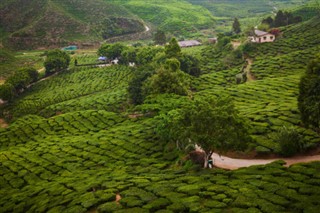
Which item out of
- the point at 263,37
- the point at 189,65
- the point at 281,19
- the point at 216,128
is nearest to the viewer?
the point at 216,128

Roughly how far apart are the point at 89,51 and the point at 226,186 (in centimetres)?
10238

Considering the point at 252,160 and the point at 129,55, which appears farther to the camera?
the point at 129,55

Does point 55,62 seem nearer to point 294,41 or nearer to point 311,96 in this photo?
point 294,41

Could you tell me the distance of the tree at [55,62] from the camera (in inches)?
3474

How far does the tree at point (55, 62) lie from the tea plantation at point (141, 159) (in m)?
18.1

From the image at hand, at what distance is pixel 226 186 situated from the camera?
23.1m

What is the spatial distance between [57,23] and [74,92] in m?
61.1

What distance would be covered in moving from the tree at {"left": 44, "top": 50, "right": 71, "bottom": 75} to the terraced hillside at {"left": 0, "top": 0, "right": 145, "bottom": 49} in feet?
99.3

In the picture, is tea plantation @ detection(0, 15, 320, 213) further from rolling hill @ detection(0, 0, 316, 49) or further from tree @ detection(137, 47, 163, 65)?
rolling hill @ detection(0, 0, 316, 49)

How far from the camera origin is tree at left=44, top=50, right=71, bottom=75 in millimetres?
88250

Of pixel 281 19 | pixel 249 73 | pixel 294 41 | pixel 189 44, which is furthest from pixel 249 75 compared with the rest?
pixel 189 44

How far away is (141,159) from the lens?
113 ft

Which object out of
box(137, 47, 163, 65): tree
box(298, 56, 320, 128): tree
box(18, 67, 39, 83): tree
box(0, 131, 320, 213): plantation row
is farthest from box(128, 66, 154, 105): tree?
box(18, 67, 39, 83): tree

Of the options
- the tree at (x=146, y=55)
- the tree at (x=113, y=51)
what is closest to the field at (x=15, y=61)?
the tree at (x=113, y=51)
